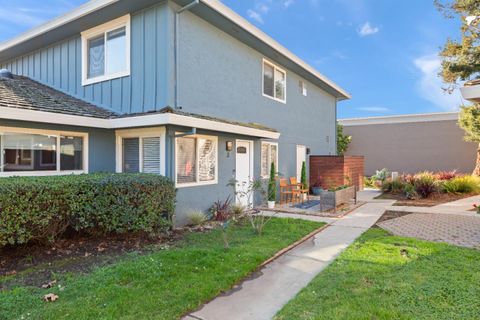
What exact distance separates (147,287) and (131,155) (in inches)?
190

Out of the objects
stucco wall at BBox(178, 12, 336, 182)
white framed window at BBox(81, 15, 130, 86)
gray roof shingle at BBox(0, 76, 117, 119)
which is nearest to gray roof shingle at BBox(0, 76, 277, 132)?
gray roof shingle at BBox(0, 76, 117, 119)

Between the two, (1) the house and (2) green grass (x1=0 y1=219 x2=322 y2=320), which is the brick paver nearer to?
(2) green grass (x1=0 y1=219 x2=322 y2=320)

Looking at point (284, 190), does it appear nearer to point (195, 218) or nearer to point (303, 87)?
point (303, 87)

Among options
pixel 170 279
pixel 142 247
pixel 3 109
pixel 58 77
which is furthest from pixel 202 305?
pixel 58 77

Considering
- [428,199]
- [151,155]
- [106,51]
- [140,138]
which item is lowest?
[428,199]

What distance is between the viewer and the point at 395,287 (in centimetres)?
377

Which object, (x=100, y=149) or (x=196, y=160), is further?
(x=196, y=160)

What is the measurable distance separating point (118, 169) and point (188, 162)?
1940 mm

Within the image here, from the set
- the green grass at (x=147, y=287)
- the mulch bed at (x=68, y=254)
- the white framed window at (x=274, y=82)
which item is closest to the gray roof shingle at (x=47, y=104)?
the mulch bed at (x=68, y=254)

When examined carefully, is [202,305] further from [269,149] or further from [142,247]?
[269,149]

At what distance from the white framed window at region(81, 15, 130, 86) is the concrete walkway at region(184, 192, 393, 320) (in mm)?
6219

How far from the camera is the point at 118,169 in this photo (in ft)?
26.4

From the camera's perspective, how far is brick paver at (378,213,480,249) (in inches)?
244

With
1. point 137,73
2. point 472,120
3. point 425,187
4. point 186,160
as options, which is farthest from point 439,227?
point 472,120
